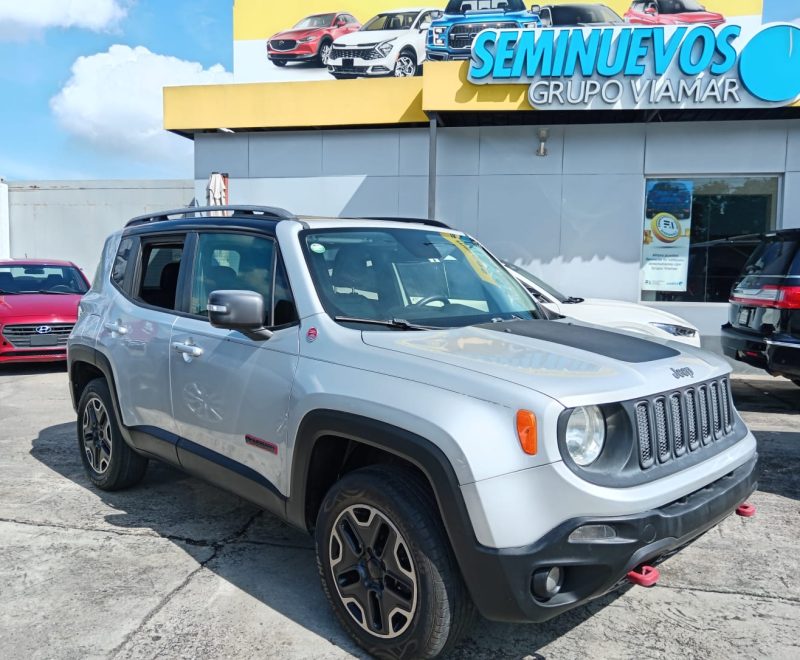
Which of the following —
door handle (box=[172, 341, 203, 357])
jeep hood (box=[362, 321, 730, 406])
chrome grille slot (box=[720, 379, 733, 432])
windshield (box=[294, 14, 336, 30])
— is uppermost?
windshield (box=[294, 14, 336, 30])

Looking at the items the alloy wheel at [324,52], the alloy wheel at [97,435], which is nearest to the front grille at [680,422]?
the alloy wheel at [97,435]

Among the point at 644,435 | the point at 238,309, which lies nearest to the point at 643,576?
the point at 644,435

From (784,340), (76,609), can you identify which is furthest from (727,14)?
(76,609)

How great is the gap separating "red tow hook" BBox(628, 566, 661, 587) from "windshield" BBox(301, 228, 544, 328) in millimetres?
1348

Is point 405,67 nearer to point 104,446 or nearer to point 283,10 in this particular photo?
point 283,10

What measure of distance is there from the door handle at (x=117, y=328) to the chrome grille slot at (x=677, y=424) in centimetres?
324

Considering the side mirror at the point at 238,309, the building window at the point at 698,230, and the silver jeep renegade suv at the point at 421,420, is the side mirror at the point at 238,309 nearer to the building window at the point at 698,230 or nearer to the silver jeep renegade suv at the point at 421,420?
the silver jeep renegade suv at the point at 421,420

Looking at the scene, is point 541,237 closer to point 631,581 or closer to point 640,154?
point 640,154

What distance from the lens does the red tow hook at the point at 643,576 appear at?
245 cm

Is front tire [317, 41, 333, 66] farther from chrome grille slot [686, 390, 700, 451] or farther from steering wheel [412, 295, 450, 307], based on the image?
chrome grille slot [686, 390, 700, 451]

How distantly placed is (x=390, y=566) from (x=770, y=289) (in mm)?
5771

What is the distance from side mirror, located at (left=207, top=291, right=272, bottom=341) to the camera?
121 inches

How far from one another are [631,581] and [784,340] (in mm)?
5067

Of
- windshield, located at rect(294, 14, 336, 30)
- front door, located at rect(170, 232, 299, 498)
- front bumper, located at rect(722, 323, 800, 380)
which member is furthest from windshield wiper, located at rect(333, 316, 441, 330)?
windshield, located at rect(294, 14, 336, 30)
